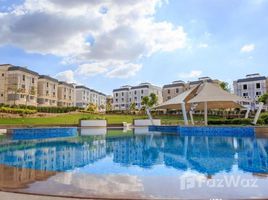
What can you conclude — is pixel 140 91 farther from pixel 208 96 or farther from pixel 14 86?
pixel 208 96

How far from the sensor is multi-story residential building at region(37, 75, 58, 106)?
6159 centimetres

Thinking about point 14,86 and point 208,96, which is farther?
point 14,86

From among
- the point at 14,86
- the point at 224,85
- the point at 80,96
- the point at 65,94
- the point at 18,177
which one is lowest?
the point at 18,177

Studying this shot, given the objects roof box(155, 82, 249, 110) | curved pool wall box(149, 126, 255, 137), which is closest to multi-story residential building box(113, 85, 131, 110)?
roof box(155, 82, 249, 110)

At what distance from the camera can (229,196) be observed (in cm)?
458

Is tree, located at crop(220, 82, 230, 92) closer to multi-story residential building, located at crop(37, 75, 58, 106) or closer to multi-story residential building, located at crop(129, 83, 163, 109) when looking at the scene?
multi-story residential building, located at crop(129, 83, 163, 109)

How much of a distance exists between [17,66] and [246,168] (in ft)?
177

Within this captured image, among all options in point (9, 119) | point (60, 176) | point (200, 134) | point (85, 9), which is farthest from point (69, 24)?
point (9, 119)

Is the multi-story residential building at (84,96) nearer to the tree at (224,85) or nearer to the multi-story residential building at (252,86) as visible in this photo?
the tree at (224,85)

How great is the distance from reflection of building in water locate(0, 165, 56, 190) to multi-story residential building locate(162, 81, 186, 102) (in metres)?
67.2

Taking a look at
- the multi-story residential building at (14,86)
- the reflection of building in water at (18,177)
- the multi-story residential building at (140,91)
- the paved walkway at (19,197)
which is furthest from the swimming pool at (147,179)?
the multi-story residential building at (140,91)

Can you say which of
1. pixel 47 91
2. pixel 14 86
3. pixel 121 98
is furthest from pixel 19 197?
pixel 121 98

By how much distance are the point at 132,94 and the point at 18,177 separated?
7765 cm

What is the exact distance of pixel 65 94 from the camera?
73.5 meters
